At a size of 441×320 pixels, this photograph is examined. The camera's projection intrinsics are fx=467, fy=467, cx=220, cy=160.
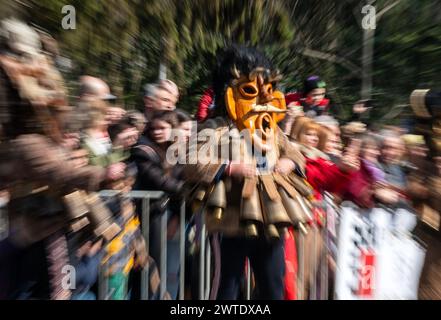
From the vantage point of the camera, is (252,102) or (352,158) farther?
(352,158)

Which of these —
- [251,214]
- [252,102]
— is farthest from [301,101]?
[251,214]

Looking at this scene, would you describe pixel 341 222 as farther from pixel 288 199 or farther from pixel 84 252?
pixel 84 252

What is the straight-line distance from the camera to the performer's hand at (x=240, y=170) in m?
1.69

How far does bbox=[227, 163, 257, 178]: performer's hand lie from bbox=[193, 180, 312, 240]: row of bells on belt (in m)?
0.05

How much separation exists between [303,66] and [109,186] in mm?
2026

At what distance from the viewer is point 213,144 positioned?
1.69 meters

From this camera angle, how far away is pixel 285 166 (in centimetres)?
176

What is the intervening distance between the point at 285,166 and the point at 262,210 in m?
0.20

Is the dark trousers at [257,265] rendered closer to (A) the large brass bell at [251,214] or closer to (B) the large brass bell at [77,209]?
(A) the large brass bell at [251,214]

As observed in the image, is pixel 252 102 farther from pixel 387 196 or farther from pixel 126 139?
pixel 387 196

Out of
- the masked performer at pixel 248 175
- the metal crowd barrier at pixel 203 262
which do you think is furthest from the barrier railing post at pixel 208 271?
the masked performer at pixel 248 175

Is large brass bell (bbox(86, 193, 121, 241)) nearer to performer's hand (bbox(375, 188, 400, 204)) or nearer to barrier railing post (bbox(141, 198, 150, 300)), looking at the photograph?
barrier railing post (bbox(141, 198, 150, 300))

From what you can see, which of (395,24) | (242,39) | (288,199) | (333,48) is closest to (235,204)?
(288,199)
